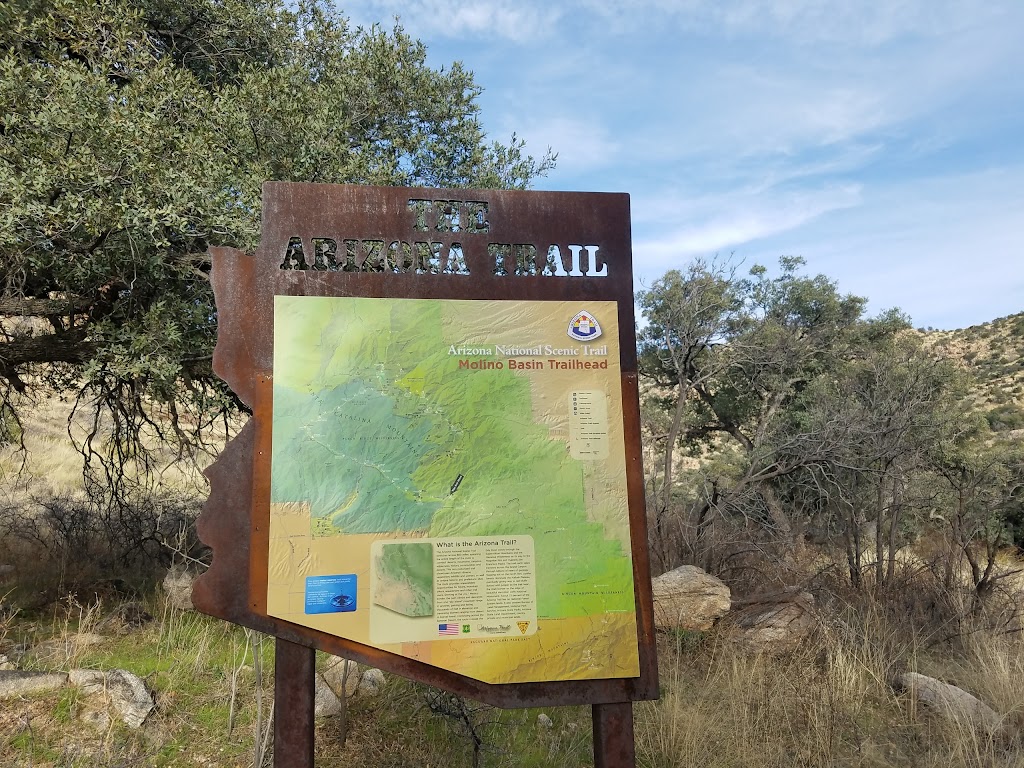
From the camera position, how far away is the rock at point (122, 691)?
4207mm

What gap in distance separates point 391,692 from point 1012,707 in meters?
4.51

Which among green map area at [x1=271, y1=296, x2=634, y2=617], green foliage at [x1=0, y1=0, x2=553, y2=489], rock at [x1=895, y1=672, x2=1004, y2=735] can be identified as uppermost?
green foliage at [x1=0, y1=0, x2=553, y2=489]

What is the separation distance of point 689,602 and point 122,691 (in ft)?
15.4

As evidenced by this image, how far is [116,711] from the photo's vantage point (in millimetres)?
4215

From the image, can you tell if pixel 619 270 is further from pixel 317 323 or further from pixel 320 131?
pixel 320 131

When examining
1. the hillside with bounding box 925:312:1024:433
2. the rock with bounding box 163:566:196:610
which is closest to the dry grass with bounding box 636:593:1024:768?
the rock with bounding box 163:566:196:610

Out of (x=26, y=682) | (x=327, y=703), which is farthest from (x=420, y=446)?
(x=26, y=682)

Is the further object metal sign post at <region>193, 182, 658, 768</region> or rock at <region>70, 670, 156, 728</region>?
rock at <region>70, 670, 156, 728</region>

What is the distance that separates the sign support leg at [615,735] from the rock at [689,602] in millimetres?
3480

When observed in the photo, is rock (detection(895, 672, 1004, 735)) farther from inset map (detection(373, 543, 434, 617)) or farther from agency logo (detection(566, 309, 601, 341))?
inset map (detection(373, 543, 434, 617))

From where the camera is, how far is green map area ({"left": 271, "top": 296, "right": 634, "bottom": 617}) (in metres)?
2.71

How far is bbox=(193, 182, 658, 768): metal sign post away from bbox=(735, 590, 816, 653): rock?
3653mm

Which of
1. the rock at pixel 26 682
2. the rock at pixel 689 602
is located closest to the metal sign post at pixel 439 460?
the rock at pixel 26 682

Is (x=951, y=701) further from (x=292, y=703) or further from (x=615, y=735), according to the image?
(x=292, y=703)
